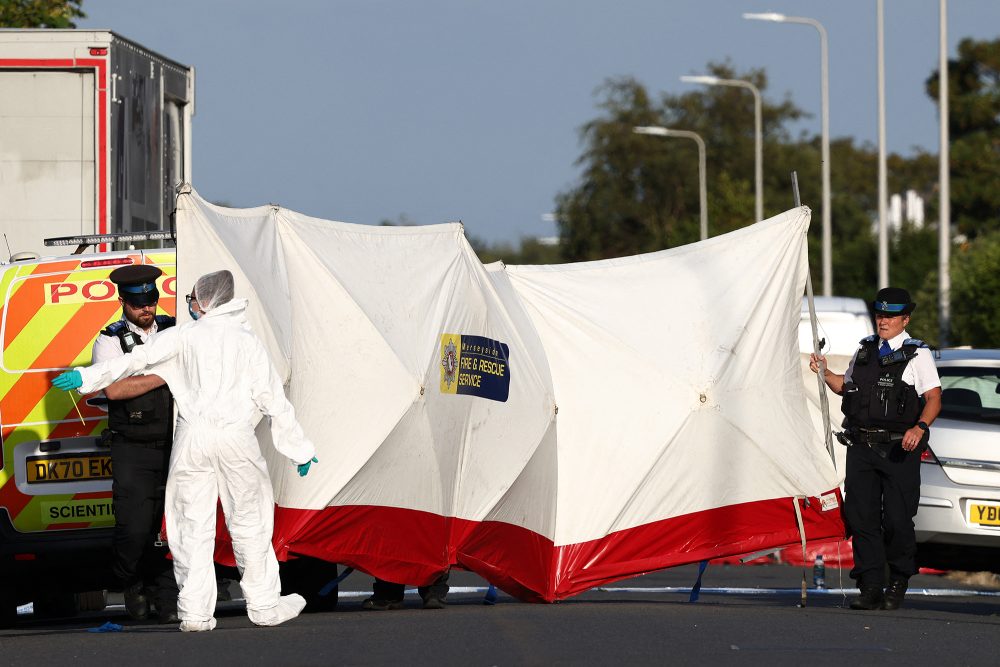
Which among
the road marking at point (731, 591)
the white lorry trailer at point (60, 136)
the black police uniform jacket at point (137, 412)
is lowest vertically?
the road marking at point (731, 591)

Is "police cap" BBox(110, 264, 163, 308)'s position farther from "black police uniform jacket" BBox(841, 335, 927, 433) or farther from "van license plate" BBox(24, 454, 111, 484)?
"black police uniform jacket" BBox(841, 335, 927, 433)

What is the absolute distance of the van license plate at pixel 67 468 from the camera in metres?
10.8

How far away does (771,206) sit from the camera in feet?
226

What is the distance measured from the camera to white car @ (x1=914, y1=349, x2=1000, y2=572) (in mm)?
12039

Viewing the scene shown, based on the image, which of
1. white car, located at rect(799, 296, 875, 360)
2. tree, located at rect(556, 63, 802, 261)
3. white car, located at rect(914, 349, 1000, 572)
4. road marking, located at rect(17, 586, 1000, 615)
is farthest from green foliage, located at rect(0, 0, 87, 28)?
tree, located at rect(556, 63, 802, 261)

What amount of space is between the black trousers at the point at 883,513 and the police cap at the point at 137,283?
431 cm

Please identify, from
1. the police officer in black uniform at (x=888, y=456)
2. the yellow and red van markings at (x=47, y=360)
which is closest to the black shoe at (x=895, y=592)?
the police officer in black uniform at (x=888, y=456)

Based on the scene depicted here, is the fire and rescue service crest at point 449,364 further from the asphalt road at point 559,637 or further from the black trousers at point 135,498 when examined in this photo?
the black trousers at point 135,498

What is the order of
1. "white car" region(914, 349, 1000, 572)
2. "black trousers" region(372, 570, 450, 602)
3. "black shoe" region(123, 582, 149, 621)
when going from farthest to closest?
"white car" region(914, 349, 1000, 572) → "black trousers" region(372, 570, 450, 602) → "black shoe" region(123, 582, 149, 621)

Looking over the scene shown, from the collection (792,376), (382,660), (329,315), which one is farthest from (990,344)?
(382,660)

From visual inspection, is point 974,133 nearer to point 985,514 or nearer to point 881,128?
point 881,128

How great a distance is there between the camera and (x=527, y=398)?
1188cm

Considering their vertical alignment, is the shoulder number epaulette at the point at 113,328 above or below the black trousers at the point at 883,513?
above

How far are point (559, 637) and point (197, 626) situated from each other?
6.22ft
